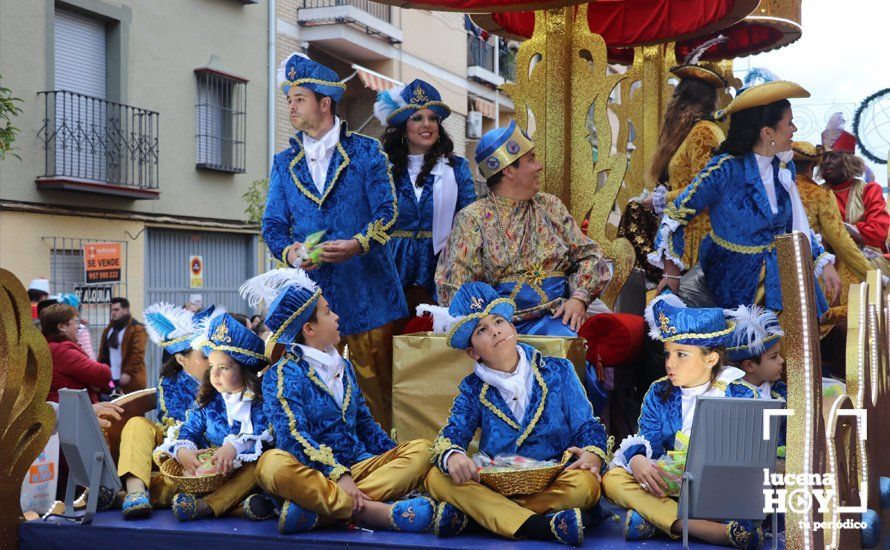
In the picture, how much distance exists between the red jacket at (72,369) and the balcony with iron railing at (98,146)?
6002 mm

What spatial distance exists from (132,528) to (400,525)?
0.97m

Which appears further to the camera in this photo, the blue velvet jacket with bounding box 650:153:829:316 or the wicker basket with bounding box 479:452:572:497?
the blue velvet jacket with bounding box 650:153:829:316

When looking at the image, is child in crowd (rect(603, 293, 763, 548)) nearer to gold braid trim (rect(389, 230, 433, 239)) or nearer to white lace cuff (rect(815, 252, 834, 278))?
white lace cuff (rect(815, 252, 834, 278))

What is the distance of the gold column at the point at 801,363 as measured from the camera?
2.34m

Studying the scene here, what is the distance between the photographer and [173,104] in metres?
13.6

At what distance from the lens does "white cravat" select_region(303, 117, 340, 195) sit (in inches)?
185

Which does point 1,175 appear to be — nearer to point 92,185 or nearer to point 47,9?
point 92,185

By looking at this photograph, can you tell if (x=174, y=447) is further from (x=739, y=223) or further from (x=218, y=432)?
(x=739, y=223)

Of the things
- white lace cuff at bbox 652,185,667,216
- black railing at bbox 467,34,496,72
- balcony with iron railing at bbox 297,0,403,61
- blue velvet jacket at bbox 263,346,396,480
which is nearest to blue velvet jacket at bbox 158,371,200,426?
blue velvet jacket at bbox 263,346,396,480

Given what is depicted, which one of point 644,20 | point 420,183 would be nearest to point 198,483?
point 420,183

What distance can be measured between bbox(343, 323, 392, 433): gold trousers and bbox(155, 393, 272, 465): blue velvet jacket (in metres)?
0.83

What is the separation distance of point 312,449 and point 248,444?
0.32m

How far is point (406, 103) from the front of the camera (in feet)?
17.3

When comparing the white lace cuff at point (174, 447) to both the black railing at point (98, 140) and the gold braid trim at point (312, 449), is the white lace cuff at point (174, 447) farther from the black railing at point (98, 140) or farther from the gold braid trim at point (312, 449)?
the black railing at point (98, 140)
